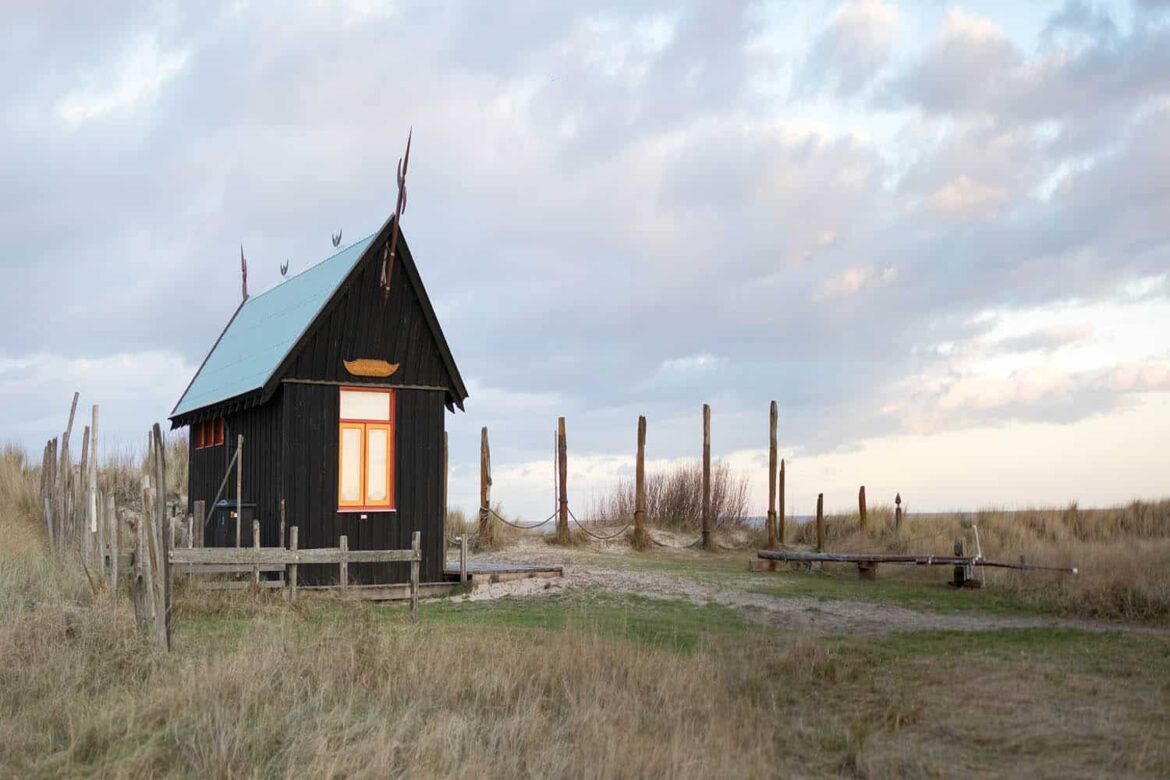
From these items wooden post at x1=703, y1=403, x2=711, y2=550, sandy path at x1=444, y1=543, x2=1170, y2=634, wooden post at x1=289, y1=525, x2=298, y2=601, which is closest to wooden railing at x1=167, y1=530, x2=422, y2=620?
wooden post at x1=289, y1=525, x2=298, y2=601

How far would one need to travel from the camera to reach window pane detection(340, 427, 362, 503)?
59.6ft

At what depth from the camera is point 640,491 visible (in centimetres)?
3044

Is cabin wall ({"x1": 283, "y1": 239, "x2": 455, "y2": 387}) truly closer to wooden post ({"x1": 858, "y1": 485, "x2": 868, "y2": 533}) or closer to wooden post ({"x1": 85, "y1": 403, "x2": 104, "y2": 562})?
wooden post ({"x1": 85, "y1": 403, "x2": 104, "y2": 562})

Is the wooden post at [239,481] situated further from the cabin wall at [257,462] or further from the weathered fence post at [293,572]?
the weathered fence post at [293,572]

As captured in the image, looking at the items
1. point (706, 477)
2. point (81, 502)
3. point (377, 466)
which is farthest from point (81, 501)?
point (706, 477)

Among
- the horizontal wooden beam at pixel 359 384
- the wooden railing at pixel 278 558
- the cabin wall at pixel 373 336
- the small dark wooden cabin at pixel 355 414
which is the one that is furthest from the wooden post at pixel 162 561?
the cabin wall at pixel 373 336

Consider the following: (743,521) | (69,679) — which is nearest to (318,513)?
(69,679)

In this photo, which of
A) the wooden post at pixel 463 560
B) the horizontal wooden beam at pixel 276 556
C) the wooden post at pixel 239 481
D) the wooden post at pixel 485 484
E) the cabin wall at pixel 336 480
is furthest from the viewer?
the wooden post at pixel 485 484

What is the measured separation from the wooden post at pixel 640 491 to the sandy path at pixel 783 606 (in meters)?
7.29

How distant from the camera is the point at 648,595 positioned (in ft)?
57.7

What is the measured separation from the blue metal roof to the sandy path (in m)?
4.97

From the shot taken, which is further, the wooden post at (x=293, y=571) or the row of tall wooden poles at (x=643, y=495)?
the row of tall wooden poles at (x=643, y=495)

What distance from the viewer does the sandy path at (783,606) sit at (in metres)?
14.4

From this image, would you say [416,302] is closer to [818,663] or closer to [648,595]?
[648,595]
